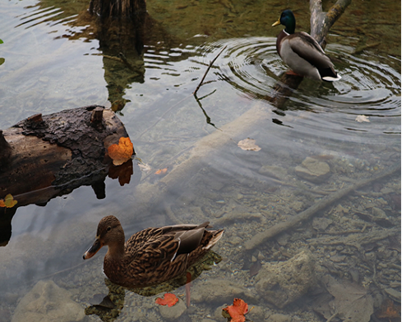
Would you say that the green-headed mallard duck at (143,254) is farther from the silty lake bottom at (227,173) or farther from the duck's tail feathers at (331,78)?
the duck's tail feathers at (331,78)

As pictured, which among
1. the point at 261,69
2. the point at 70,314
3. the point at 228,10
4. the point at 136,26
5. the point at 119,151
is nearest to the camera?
the point at 70,314

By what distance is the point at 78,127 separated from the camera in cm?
475

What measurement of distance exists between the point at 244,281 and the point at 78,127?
8.88ft

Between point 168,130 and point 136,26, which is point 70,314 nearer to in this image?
point 168,130

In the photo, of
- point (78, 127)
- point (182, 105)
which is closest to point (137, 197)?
point (78, 127)

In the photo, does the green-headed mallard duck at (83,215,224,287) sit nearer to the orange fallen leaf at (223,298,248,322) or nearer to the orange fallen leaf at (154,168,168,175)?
the orange fallen leaf at (223,298,248,322)

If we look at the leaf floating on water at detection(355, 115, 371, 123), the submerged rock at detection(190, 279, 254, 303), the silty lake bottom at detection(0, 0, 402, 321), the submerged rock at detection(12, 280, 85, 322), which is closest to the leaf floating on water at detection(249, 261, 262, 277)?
the silty lake bottom at detection(0, 0, 402, 321)

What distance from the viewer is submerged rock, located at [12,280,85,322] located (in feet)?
10.6

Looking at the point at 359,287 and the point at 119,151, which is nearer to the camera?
the point at 359,287

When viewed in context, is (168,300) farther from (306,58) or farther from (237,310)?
(306,58)

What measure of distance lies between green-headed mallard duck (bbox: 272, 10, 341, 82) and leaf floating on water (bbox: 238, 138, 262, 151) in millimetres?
2172

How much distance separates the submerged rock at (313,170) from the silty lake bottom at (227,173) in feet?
0.06

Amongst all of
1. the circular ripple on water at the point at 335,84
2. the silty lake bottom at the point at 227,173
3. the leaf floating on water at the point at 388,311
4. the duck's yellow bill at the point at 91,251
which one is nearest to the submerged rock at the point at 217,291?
the silty lake bottom at the point at 227,173

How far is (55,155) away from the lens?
4.58m
